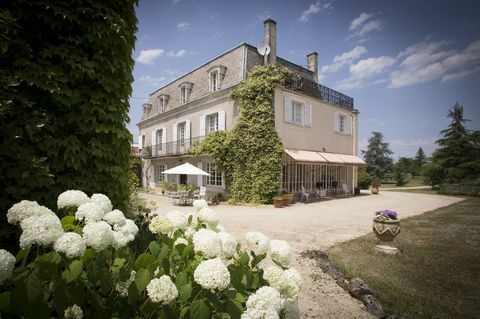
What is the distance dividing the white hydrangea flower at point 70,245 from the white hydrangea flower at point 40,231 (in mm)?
42

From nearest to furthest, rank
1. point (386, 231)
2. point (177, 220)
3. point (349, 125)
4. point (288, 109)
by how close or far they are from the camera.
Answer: point (177, 220) → point (386, 231) → point (288, 109) → point (349, 125)

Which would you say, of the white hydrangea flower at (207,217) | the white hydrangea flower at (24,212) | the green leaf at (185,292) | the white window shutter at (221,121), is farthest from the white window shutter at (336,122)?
the white hydrangea flower at (24,212)

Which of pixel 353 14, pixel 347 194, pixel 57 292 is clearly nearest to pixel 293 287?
pixel 57 292

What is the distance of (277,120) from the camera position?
15453mm

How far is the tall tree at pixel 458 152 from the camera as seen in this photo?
28.4m

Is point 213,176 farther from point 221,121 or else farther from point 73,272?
point 73,272

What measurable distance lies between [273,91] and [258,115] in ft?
5.59

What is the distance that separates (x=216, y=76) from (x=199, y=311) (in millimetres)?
18767

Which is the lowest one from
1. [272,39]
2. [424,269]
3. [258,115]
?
[424,269]

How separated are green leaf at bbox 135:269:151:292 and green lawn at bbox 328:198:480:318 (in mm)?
3805

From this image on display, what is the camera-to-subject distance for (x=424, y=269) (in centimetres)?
516

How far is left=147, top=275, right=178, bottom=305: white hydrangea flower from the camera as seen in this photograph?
1.31 meters

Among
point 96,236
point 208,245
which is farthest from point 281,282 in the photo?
point 96,236

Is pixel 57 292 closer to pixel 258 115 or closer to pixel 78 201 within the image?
pixel 78 201
